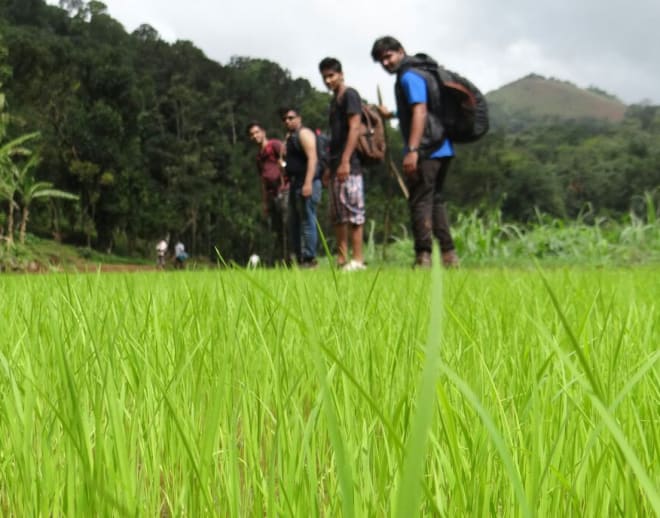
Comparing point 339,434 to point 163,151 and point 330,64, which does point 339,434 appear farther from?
point 163,151

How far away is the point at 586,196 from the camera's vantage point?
53.4 m

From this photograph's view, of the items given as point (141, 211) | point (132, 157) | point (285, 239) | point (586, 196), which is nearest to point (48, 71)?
point (132, 157)

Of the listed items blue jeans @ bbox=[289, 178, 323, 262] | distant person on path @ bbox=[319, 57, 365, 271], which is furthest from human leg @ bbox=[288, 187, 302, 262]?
distant person on path @ bbox=[319, 57, 365, 271]

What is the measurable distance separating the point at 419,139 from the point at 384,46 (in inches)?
31.9

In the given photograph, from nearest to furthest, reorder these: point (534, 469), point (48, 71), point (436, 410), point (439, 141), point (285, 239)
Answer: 1. point (534, 469)
2. point (436, 410)
3. point (439, 141)
4. point (285, 239)
5. point (48, 71)

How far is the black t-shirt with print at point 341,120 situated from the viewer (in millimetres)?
4836

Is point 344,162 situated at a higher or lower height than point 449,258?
higher

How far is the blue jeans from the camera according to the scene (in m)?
5.64

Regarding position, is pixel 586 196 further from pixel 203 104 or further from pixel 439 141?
pixel 439 141

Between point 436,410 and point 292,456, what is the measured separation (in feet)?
0.60

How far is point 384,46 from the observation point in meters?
4.57

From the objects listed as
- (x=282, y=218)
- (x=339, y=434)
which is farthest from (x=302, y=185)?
(x=339, y=434)

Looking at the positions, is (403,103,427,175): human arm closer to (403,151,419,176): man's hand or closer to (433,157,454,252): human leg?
(403,151,419,176): man's hand

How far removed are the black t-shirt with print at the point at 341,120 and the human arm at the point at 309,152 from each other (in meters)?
0.31
